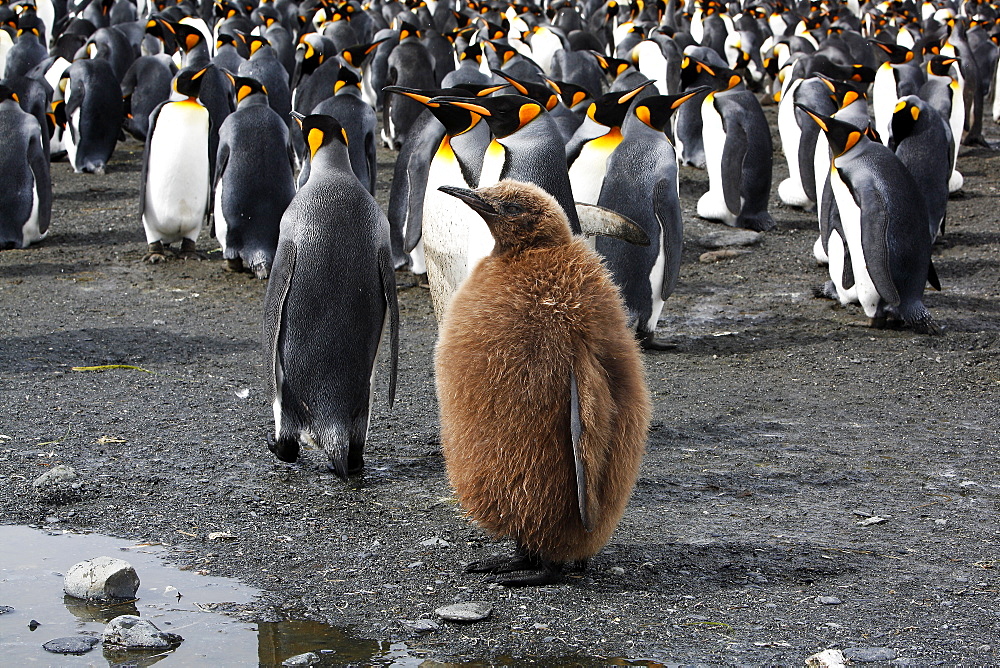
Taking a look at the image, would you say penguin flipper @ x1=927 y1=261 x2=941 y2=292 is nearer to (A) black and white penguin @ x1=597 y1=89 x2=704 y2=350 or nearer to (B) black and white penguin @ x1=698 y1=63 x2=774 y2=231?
(A) black and white penguin @ x1=597 y1=89 x2=704 y2=350

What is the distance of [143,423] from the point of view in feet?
14.7

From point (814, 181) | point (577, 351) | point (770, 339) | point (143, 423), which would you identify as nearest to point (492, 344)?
point (577, 351)

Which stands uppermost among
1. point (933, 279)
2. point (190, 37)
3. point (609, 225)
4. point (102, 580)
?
point (190, 37)

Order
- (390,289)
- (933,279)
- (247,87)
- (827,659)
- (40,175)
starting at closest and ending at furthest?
(827,659) < (390,289) < (933,279) < (247,87) < (40,175)

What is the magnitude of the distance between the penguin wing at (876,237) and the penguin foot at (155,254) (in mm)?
4336

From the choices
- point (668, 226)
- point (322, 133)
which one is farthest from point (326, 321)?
point (668, 226)

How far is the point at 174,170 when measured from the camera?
7.73 m

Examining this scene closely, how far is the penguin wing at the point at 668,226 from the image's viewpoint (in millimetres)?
6074

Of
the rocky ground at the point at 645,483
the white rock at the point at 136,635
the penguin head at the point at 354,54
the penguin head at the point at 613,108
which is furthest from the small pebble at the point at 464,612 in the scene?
the penguin head at the point at 354,54

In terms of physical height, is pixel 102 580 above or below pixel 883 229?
below

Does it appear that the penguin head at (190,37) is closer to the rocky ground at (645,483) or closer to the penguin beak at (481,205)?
the rocky ground at (645,483)

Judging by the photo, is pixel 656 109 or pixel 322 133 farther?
pixel 656 109

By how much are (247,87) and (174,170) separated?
826 mm

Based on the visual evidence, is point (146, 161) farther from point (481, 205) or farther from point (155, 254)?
point (481, 205)
